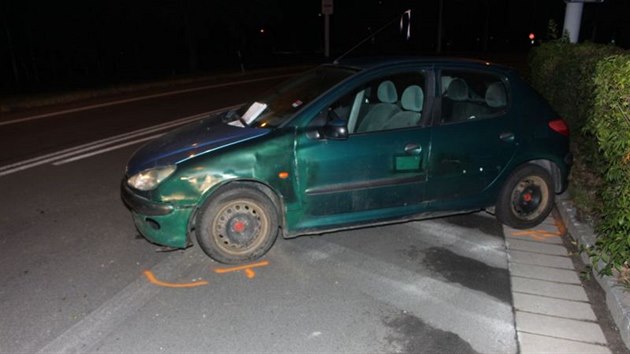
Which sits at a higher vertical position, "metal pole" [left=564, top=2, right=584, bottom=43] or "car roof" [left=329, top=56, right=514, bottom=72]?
"metal pole" [left=564, top=2, right=584, bottom=43]

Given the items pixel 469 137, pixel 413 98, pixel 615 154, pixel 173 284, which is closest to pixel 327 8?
pixel 413 98

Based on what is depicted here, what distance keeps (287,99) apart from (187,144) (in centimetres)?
109

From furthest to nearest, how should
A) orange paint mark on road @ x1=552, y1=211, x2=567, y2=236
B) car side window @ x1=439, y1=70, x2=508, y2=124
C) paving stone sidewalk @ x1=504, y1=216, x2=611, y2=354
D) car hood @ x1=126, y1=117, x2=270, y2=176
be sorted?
orange paint mark on road @ x1=552, y1=211, x2=567, y2=236 → car side window @ x1=439, y1=70, x2=508, y2=124 → car hood @ x1=126, y1=117, x2=270, y2=176 → paving stone sidewalk @ x1=504, y1=216, x2=611, y2=354

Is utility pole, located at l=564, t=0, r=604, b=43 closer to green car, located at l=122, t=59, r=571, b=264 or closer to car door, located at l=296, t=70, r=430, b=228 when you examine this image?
green car, located at l=122, t=59, r=571, b=264

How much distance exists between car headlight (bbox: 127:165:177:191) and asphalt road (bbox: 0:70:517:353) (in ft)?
2.24

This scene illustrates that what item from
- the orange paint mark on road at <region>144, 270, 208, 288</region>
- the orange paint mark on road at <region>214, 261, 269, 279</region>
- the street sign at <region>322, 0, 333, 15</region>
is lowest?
the orange paint mark on road at <region>214, 261, 269, 279</region>

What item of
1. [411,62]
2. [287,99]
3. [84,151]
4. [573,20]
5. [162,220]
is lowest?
[84,151]

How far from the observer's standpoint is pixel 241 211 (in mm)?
4367

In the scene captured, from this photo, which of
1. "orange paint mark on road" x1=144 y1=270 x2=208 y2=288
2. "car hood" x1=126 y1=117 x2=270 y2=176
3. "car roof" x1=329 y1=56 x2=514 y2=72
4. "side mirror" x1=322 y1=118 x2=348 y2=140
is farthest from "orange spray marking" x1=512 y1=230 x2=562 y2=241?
"orange paint mark on road" x1=144 y1=270 x2=208 y2=288

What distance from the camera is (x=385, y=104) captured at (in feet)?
16.6

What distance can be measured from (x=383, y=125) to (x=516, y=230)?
176 centimetres

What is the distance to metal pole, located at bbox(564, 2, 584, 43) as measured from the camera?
8773 mm

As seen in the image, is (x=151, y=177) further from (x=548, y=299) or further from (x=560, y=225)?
(x=560, y=225)

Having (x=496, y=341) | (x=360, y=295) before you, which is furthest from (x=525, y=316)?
(x=360, y=295)
